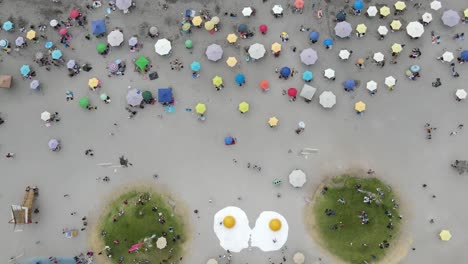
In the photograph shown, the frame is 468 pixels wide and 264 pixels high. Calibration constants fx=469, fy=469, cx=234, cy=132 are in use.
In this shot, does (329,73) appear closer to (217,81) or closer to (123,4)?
(217,81)

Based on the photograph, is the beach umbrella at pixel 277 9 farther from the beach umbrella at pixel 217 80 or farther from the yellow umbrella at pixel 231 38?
the beach umbrella at pixel 217 80

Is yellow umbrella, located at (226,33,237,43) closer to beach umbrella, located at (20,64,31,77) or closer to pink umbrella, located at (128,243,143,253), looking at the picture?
beach umbrella, located at (20,64,31,77)

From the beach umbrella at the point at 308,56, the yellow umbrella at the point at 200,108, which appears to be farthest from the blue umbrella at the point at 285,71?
the yellow umbrella at the point at 200,108

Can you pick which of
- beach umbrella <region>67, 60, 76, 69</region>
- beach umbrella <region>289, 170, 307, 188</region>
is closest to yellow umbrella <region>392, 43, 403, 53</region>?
beach umbrella <region>289, 170, 307, 188</region>

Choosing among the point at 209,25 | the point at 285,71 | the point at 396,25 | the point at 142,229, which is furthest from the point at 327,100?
the point at 142,229

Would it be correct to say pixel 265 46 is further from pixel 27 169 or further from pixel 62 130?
pixel 27 169

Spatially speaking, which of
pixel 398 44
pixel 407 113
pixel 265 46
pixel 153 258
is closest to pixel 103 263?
pixel 153 258
